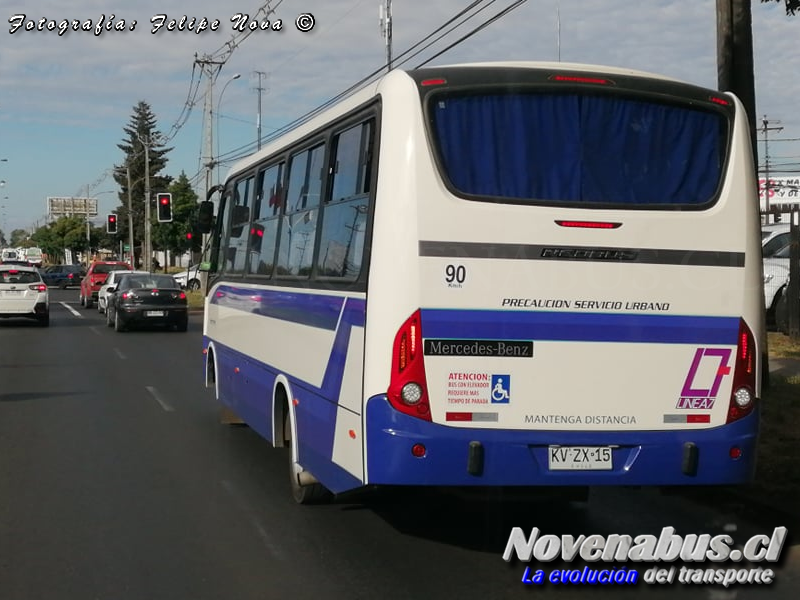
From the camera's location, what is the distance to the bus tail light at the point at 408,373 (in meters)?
6.12

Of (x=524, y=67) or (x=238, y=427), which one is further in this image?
(x=238, y=427)

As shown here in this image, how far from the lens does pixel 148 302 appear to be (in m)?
28.0

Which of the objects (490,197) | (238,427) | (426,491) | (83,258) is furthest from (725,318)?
(83,258)

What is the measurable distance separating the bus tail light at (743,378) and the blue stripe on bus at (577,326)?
67 millimetres

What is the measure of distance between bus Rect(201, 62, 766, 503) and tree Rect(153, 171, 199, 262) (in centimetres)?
6899

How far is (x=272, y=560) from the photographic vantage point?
6.70 meters

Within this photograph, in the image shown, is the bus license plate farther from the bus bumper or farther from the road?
the road

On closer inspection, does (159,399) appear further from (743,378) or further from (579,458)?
(743,378)

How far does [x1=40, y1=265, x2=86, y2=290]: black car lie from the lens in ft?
242

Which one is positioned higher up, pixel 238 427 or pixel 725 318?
pixel 725 318

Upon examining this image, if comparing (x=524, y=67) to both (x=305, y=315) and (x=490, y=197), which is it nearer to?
(x=490, y=197)

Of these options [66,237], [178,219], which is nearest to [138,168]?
[66,237]

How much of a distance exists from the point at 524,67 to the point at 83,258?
153 m

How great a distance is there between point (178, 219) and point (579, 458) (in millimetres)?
71954
